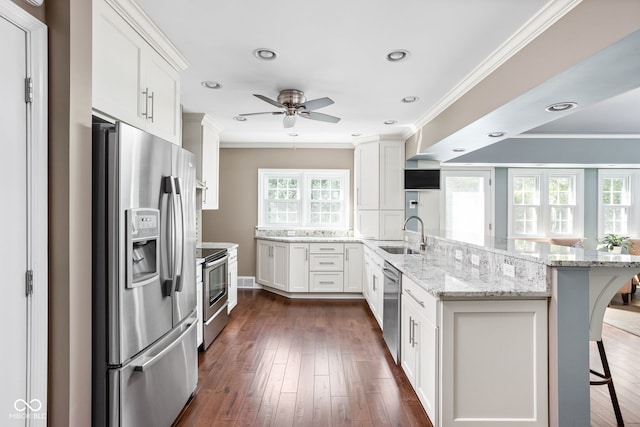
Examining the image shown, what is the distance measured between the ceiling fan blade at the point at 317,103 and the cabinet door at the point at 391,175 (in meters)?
2.20

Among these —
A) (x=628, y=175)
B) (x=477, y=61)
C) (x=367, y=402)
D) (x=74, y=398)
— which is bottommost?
(x=367, y=402)

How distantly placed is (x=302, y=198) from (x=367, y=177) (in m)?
1.27

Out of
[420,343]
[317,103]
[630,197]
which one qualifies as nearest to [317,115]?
[317,103]

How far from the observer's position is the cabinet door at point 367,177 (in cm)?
516

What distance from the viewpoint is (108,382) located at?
1.62 metres

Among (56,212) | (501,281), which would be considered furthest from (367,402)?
(56,212)

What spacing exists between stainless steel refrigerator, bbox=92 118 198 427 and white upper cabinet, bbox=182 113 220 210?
6.87 feet

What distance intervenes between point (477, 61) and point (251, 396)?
2953 millimetres

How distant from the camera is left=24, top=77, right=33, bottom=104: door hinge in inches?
54.1

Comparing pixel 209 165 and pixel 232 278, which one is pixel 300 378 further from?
pixel 209 165

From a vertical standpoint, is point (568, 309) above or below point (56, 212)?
below

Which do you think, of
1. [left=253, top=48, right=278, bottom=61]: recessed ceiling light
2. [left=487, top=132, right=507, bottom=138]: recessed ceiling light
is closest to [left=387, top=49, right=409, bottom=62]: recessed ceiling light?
[left=253, top=48, right=278, bottom=61]: recessed ceiling light

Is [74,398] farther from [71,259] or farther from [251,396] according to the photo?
[251,396]

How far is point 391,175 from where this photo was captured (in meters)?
5.11
